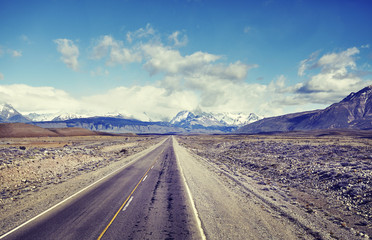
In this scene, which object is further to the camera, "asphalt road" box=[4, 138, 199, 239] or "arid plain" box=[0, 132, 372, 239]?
"arid plain" box=[0, 132, 372, 239]

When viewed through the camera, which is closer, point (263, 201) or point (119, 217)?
point (119, 217)

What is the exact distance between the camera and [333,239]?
8914 millimetres

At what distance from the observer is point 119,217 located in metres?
10.5

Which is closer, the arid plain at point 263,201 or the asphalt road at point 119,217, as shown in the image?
the asphalt road at point 119,217

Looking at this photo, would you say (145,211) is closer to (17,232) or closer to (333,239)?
(17,232)

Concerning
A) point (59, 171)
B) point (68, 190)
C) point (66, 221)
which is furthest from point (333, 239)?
point (59, 171)

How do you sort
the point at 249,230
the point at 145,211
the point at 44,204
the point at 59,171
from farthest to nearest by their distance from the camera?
the point at 59,171, the point at 44,204, the point at 145,211, the point at 249,230

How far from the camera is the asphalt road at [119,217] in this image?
29.0 ft

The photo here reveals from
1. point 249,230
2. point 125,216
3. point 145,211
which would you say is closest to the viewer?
point 249,230

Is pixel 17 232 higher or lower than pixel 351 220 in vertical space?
higher

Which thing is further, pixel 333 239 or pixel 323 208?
Answer: pixel 323 208

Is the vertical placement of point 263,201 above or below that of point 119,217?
below

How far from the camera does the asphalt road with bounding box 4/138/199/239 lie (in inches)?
348

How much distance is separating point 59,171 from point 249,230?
915 inches
